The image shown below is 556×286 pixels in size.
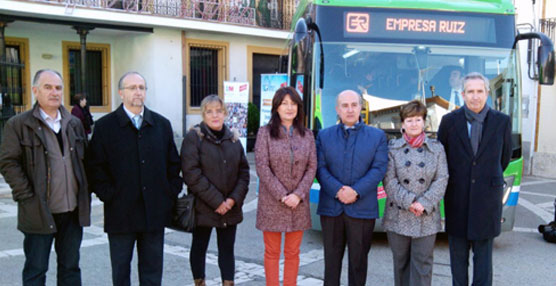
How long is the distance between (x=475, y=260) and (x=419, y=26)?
116 inches

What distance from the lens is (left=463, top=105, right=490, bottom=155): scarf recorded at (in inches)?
160

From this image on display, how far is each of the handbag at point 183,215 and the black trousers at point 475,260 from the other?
85.8 inches

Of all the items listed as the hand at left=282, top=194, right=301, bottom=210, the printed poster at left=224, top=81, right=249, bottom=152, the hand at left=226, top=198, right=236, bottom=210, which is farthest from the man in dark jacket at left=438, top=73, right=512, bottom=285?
the printed poster at left=224, top=81, right=249, bottom=152

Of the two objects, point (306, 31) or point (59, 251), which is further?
point (306, 31)

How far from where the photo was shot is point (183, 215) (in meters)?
4.12

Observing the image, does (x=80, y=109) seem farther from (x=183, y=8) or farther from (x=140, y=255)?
(x=140, y=255)

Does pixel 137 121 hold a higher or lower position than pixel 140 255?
higher

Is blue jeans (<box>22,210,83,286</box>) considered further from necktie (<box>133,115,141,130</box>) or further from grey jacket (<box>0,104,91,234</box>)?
necktie (<box>133,115,141,130</box>)

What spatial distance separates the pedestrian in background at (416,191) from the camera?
3943mm

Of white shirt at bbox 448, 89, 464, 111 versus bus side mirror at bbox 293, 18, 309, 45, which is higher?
bus side mirror at bbox 293, 18, 309, 45

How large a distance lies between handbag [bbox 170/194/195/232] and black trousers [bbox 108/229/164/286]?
15cm

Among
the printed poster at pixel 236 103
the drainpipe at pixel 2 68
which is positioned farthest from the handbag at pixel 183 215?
the drainpipe at pixel 2 68

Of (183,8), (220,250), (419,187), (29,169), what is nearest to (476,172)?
(419,187)

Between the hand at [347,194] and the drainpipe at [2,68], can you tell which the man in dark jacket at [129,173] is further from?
the drainpipe at [2,68]
